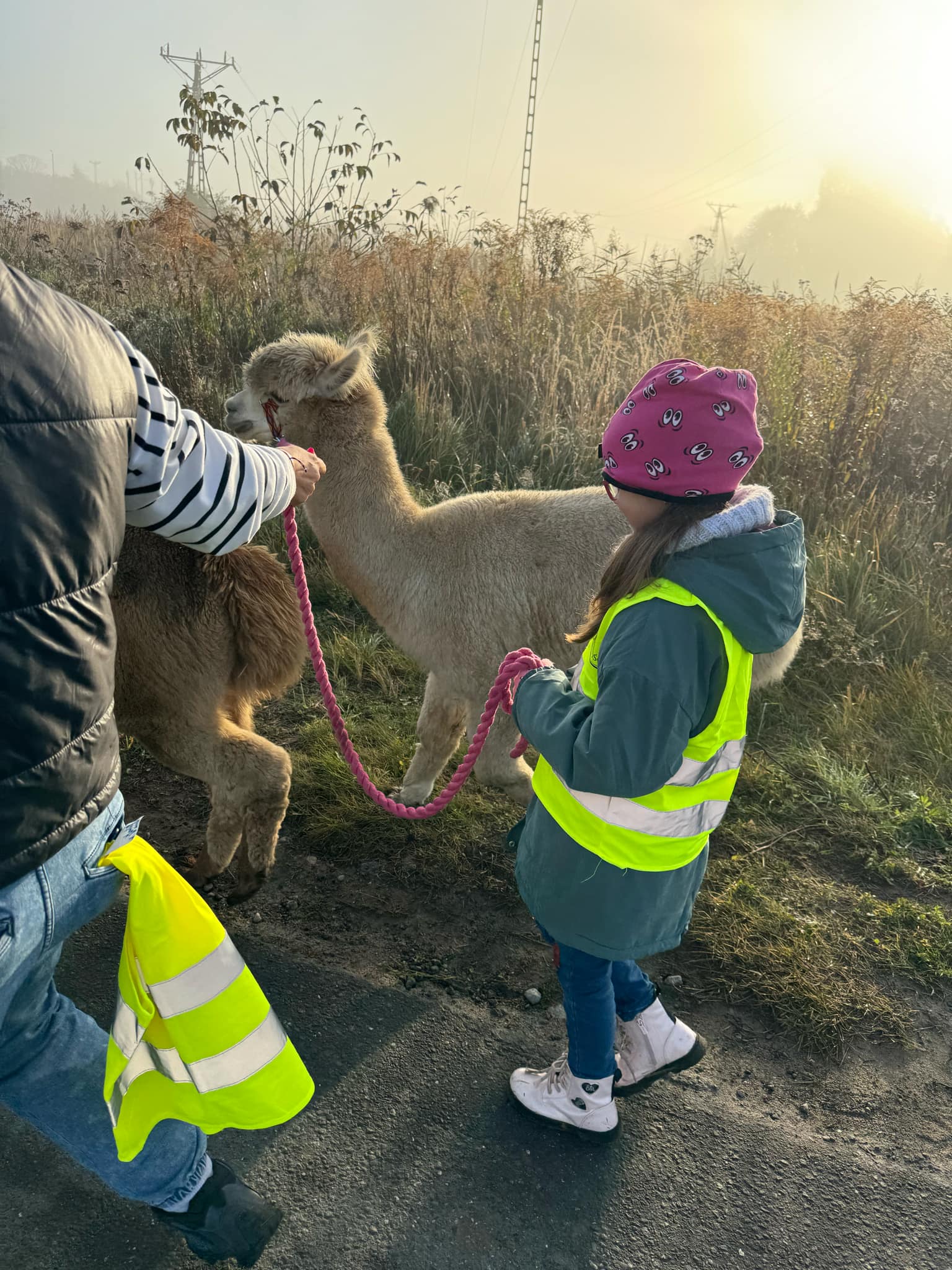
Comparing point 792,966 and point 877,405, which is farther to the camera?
point 877,405

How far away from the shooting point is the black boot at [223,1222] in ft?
6.34

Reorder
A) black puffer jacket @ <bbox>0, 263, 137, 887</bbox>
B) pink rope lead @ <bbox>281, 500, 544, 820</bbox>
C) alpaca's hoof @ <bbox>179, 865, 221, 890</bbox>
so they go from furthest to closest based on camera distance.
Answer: alpaca's hoof @ <bbox>179, 865, 221, 890</bbox> < pink rope lead @ <bbox>281, 500, 544, 820</bbox> < black puffer jacket @ <bbox>0, 263, 137, 887</bbox>

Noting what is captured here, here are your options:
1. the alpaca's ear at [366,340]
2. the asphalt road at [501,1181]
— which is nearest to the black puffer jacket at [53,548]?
the asphalt road at [501,1181]

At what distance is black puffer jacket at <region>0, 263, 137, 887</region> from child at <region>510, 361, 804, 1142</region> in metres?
0.98

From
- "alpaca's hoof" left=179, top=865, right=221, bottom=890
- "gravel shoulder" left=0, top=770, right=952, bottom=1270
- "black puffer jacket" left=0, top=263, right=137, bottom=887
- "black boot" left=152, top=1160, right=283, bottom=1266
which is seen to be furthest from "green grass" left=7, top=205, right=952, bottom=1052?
"black puffer jacket" left=0, top=263, right=137, bottom=887

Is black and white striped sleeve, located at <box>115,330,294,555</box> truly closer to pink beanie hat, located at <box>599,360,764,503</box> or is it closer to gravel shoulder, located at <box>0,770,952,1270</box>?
pink beanie hat, located at <box>599,360,764,503</box>

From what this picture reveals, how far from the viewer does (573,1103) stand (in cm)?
235

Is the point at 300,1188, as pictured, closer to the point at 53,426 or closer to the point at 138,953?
the point at 138,953

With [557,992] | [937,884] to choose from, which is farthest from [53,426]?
[937,884]

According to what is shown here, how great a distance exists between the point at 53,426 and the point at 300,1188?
6.49 ft

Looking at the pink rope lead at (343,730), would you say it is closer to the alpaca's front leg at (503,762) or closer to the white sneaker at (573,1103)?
the alpaca's front leg at (503,762)

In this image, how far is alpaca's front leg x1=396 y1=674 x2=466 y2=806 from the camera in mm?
3820

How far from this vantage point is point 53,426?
1.28 metres

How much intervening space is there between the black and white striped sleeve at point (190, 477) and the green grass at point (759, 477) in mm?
1980
